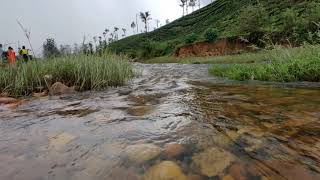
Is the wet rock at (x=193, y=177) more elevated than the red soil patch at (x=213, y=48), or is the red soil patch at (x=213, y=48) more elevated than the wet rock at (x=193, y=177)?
the red soil patch at (x=213, y=48)

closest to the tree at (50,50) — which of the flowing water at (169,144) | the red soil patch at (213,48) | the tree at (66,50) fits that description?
the tree at (66,50)

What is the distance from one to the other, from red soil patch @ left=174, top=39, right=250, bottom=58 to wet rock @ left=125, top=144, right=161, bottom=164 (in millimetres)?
28324

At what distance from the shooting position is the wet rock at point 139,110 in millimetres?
3497

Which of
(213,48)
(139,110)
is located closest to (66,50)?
(139,110)

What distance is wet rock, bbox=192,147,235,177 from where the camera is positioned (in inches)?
71.1

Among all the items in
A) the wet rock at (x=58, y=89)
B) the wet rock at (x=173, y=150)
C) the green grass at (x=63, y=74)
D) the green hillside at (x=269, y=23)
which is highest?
Answer: the green hillside at (x=269, y=23)

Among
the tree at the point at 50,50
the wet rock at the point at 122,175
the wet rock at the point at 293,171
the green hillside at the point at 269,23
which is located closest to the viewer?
the wet rock at the point at 293,171

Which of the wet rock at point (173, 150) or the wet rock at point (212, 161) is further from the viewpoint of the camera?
the wet rock at point (173, 150)

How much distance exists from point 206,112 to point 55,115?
1.75 meters

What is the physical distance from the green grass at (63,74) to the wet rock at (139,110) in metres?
3.28

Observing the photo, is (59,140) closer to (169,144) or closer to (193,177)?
(169,144)

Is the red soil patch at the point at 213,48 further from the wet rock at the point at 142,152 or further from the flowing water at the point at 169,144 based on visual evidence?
the wet rock at the point at 142,152

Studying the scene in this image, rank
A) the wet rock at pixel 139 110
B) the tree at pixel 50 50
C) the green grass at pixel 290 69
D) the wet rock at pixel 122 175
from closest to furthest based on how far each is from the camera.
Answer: the wet rock at pixel 122 175, the wet rock at pixel 139 110, the green grass at pixel 290 69, the tree at pixel 50 50

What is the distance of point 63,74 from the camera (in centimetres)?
728
